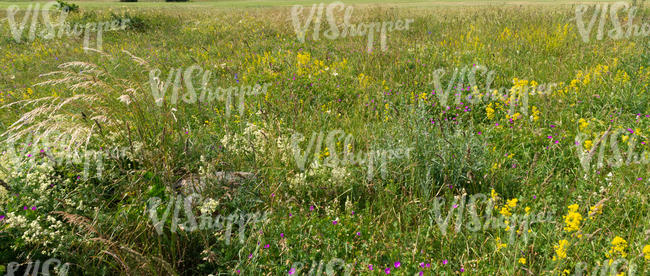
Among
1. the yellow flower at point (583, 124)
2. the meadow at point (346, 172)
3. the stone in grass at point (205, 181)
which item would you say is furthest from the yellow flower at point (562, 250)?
the stone in grass at point (205, 181)

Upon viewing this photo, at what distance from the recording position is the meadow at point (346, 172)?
2219 millimetres

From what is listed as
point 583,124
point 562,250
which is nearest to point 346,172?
point 562,250

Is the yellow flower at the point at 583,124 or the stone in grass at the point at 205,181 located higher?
the yellow flower at the point at 583,124

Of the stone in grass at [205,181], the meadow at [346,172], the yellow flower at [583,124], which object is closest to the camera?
the meadow at [346,172]

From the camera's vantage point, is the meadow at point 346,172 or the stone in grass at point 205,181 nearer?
the meadow at point 346,172

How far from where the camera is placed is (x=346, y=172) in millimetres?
3092

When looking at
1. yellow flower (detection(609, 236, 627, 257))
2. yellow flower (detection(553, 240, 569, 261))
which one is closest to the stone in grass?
yellow flower (detection(553, 240, 569, 261))

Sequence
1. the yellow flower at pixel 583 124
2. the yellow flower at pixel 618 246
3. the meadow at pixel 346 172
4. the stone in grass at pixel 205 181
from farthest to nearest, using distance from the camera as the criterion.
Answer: the yellow flower at pixel 583 124, the stone in grass at pixel 205 181, the meadow at pixel 346 172, the yellow flower at pixel 618 246

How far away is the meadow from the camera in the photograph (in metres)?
2.22

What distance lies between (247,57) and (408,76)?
10.5 ft

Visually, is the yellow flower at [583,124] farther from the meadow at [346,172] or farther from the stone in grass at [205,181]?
the stone in grass at [205,181]

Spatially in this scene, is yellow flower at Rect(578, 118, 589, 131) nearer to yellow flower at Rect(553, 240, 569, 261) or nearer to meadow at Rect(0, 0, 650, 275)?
meadow at Rect(0, 0, 650, 275)

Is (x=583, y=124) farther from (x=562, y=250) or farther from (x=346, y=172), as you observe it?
(x=346, y=172)

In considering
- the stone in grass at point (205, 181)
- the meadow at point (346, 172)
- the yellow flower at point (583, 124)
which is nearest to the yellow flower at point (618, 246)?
the meadow at point (346, 172)
